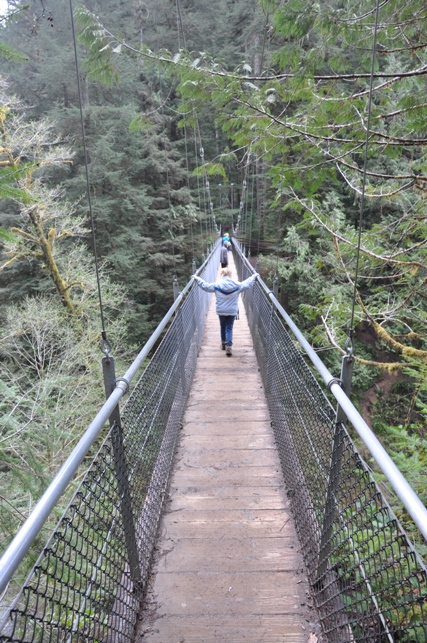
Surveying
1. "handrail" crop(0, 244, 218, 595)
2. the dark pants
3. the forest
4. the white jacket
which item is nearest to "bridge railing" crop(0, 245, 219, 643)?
"handrail" crop(0, 244, 218, 595)

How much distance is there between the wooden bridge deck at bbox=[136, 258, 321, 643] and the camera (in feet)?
5.22

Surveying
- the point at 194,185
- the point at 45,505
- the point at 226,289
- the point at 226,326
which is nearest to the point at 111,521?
the point at 45,505

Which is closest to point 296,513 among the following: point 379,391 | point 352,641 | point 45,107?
point 352,641

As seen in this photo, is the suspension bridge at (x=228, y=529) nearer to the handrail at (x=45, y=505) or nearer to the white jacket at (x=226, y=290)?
the handrail at (x=45, y=505)

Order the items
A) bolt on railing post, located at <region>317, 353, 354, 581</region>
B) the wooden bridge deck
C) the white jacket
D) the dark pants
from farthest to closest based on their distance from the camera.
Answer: the dark pants, the white jacket, the wooden bridge deck, bolt on railing post, located at <region>317, 353, 354, 581</region>

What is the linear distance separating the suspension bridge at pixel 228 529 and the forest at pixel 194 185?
54 centimetres

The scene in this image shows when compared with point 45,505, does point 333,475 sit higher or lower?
lower

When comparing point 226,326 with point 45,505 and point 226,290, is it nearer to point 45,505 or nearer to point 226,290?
point 226,290

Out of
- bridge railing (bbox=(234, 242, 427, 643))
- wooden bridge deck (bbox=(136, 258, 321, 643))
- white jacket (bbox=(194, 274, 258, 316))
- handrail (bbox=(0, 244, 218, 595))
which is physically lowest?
wooden bridge deck (bbox=(136, 258, 321, 643))

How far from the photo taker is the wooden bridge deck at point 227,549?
5.22ft

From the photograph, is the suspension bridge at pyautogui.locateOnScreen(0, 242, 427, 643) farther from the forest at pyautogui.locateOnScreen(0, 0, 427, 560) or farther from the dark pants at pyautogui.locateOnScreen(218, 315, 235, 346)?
the dark pants at pyautogui.locateOnScreen(218, 315, 235, 346)

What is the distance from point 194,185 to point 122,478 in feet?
78.2

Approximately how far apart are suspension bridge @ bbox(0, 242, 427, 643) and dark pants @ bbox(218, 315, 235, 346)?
1432mm

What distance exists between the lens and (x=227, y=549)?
1.96m
